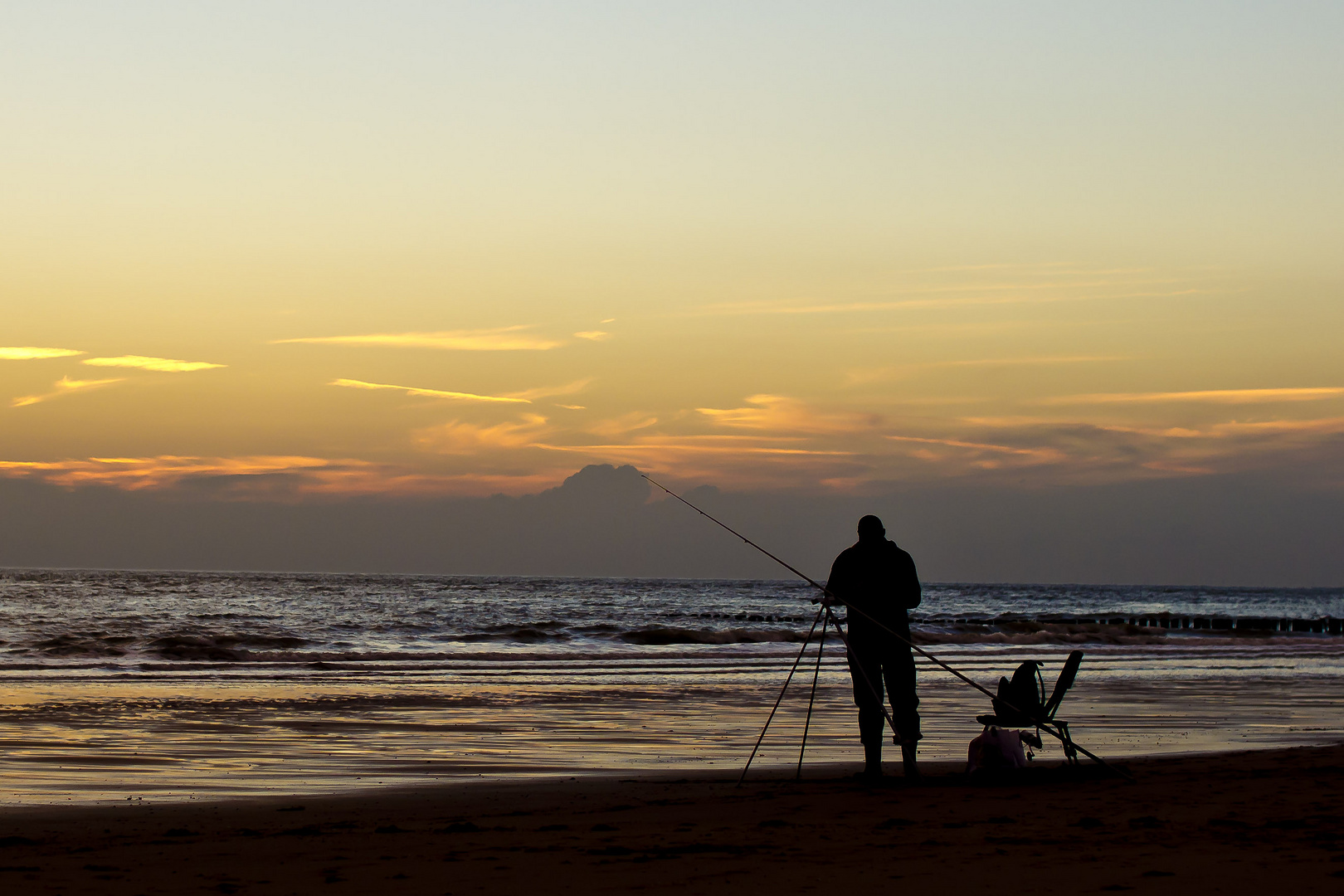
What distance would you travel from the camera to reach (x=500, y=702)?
14.3 metres

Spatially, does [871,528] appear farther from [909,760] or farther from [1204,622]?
[1204,622]

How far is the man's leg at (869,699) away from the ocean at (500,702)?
1.11 metres

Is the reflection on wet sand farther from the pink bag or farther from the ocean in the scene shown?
the pink bag

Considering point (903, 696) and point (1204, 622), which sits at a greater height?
point (903, 696)

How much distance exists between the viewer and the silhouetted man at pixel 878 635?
8.04 m

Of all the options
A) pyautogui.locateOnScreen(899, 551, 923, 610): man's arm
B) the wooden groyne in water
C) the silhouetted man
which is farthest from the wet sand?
the wooden groyne in water

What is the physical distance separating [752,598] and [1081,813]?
8419 centimetres

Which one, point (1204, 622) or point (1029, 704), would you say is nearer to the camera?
point (1029, 704)

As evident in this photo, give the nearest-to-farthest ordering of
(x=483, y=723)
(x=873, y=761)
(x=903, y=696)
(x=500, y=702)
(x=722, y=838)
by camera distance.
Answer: (x=722, y=838)
(x=873, y=761)
(x=903, y=696)
(x=483, y=723)
(x=500, y=702)

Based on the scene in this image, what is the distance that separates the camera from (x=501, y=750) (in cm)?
1005

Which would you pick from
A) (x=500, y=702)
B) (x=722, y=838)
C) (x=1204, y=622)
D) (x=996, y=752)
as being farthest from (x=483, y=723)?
(x=1204, y=622)

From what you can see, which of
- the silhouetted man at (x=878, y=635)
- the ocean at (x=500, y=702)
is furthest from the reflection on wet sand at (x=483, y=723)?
the silhouetted man at (x=878, y=635)

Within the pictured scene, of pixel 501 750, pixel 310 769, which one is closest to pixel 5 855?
pixel 310 769

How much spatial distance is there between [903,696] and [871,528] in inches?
43.4
